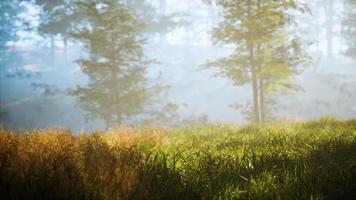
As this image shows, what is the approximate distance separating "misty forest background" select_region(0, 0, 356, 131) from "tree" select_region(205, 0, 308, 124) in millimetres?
49

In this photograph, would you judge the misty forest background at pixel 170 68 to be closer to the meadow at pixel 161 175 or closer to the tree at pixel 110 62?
the tree at pixel 110 62

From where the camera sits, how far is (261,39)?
54.1 feet

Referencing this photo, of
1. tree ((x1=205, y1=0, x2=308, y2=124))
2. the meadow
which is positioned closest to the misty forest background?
tree ((x1=205, y1=0, x2=308, y2=124))

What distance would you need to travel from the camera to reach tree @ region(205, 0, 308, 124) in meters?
16.2

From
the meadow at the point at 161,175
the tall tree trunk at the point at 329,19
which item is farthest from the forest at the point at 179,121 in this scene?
the tall tree trunk at the point at 329,19

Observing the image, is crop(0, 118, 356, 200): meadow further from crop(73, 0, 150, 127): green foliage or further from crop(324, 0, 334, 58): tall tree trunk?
crop(324, 0, 334, 58): tall tree trunk

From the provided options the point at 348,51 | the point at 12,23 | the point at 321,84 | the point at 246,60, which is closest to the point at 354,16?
the point at 348,51

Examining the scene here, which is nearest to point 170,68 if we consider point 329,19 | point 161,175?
point 329,19

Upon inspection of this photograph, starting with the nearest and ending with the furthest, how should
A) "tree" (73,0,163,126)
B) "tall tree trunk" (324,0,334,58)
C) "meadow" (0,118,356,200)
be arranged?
"meadow" (0,118,356,200) → "tree" (73,0,163,126) → "tall tree trunk" (324,0,334,58)

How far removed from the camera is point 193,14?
2689 inches

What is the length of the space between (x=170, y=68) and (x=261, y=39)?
3605cm

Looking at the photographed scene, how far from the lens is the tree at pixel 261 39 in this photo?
1619 centimetres

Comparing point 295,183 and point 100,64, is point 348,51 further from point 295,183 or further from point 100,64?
point 295,183

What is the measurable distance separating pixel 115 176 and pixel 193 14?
6599cm
